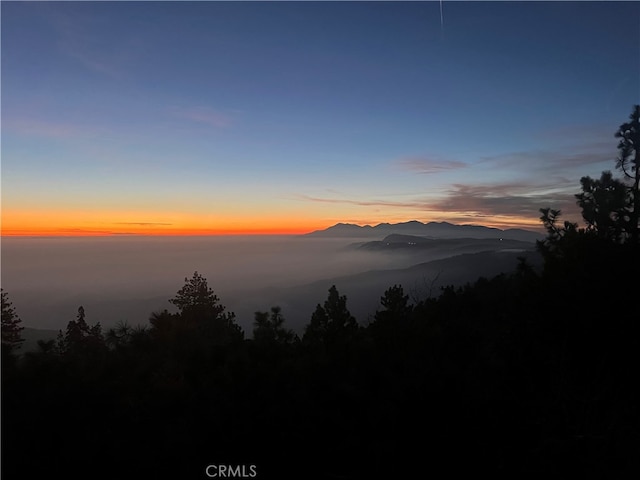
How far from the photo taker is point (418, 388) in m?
5.75

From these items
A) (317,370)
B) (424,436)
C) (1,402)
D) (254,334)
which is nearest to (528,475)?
(424,436)

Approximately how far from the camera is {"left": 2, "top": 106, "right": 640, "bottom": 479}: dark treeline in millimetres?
4832

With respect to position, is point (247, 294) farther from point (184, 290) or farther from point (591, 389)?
point (591, 389)

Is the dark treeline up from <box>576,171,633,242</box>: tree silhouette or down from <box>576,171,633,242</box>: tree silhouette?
down

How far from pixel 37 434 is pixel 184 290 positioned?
71.0 feet

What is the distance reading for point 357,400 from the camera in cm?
564

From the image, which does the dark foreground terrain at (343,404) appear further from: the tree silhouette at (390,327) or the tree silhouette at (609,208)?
the tree silhouette at (609,208)

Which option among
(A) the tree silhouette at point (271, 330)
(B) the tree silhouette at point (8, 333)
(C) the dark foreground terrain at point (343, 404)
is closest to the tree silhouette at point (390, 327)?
(C) the dark foreground terrain at point (343, 404)

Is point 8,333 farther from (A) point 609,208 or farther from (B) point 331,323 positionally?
(A) point 609,208

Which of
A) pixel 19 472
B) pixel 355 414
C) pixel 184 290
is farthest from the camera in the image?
pixel 184 290

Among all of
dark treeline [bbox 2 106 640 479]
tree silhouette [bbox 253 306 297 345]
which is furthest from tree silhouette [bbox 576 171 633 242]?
tree silhouette [bbox 253 306 297 345]

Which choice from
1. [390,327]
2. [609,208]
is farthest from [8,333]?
[609,208]

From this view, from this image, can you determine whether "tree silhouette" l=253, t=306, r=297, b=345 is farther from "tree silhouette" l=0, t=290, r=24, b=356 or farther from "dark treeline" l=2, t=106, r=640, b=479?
"tree silhouette" l=0, t=290, r=24, b=356

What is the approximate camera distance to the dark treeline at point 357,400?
15.9ft
